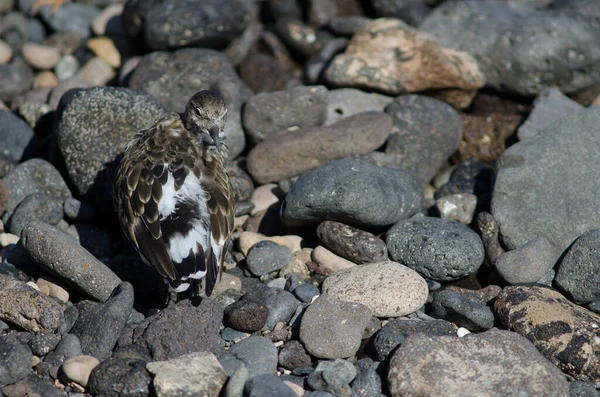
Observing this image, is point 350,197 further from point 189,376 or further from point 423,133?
point 189,376

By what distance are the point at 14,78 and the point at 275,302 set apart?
18.5ft

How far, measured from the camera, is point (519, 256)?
6809 mm

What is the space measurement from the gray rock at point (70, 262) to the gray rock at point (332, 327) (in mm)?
1677

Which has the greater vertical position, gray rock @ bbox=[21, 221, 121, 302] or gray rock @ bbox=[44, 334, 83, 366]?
gray rock @ bbox=[21, 221, 121, 302]

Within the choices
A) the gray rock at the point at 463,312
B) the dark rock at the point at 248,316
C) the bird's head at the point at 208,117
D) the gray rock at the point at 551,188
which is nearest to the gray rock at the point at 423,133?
Result: the gray rock at the point at 551,188

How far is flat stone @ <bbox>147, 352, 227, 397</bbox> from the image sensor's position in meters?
5.19

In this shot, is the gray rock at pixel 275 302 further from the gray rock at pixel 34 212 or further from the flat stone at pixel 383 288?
the gray rock at pixel 34 212

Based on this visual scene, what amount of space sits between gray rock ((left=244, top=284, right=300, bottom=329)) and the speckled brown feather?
61cm

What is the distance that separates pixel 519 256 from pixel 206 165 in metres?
2.94

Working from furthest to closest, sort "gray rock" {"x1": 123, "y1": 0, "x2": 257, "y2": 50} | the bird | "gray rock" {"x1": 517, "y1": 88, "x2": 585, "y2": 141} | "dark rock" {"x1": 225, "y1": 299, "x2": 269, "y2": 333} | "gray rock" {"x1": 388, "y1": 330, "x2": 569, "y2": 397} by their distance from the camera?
"gray rock" {"x1": 123, "y1": 0, "x2": 257, "y2": 50} → "gray rock" {"x1": 517, "y1": 88, "x2": 585, "y2": 141} → "dark rock" {"x1": 225, "y1": 299, "x2": 269, "y2": 333} → the bird → "gray rock" {"x1": 388, "y1": 330, "x2": 569, "y2": 397}

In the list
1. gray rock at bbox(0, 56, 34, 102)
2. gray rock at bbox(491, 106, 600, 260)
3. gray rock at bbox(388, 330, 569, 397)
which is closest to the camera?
gray rock at bbox(388, 330, 569, 397)

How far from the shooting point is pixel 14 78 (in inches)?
392

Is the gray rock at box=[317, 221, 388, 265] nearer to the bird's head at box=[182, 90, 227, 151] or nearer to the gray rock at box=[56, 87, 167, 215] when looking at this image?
the bird's head at box=[182, 90, 227, 151]

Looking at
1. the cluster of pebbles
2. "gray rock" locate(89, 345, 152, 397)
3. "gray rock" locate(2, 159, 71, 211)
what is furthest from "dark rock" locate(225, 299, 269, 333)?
"gray rock" locate(2, 159, 71, 211)
